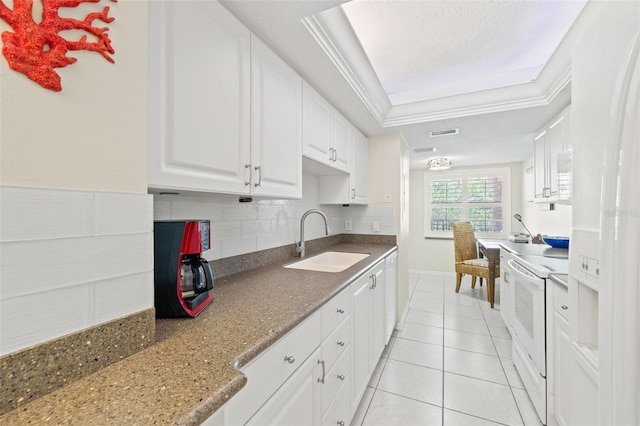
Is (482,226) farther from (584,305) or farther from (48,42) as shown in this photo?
(48,42)

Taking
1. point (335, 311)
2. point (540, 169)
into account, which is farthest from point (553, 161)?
point (335, 311)

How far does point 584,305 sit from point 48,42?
175 centimetres

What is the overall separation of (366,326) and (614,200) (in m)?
1.43

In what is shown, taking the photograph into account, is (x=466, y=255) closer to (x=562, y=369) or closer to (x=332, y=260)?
(x=332, y=260)

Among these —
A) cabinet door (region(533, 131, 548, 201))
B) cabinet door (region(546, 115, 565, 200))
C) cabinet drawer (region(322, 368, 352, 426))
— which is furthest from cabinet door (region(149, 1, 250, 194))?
cabinet door (region(533, 131, 548, 201))

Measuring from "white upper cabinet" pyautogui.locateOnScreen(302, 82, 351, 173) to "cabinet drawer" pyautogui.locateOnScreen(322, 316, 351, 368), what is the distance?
1.03 meters

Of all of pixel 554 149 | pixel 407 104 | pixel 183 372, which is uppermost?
pixel 407 104

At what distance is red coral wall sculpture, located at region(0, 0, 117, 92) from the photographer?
0.49 meters

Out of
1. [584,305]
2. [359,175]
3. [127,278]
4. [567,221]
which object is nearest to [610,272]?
[584,305]

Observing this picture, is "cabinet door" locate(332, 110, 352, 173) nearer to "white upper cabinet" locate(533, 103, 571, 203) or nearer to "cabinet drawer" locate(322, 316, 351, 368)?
"cabinet drawer" locate(322, 316, 351, 368)

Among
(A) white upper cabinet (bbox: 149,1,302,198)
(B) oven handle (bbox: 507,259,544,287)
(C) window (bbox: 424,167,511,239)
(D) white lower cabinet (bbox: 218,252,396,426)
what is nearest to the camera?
(D) white lower cabinet (bbox: 218,252,396,426)

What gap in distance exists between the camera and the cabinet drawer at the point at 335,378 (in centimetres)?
117

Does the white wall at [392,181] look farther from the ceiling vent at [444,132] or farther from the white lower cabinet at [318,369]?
the white lower cabinet at [318,369]

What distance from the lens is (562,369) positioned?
4.40ft
